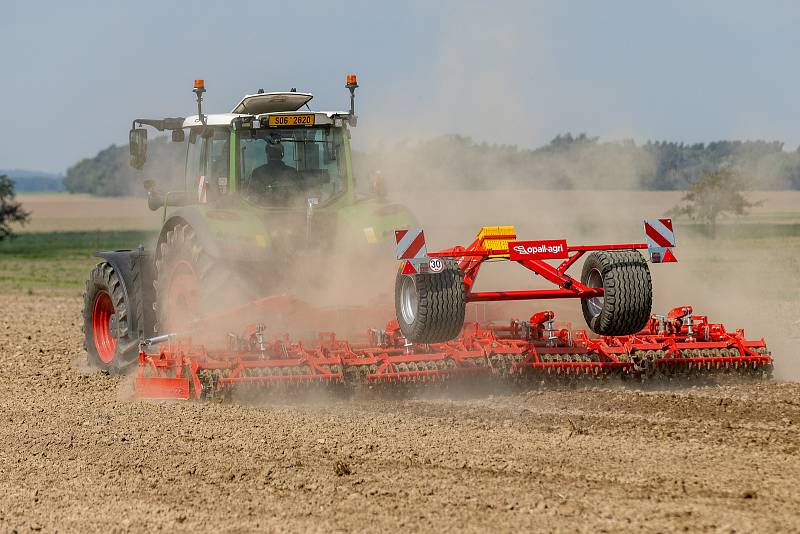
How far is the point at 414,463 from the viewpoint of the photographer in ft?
23.6

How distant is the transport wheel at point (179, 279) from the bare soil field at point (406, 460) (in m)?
0.76

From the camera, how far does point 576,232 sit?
15.8 metres

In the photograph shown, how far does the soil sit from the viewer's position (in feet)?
19.9

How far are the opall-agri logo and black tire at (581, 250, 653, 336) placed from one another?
1.12ft

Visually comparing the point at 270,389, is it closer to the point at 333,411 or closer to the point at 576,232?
the point at 333,411

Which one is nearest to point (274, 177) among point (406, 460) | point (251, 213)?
point (251, 213)

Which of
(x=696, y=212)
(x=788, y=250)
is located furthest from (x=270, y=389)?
(x=696, y=212)

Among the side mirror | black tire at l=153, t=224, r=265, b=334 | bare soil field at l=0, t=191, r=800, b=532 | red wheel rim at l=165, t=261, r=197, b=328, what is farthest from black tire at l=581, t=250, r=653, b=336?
the side mirror

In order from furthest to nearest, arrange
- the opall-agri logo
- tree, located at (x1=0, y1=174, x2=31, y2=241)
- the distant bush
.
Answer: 1. the distant bush
2. tree, located at (x1=0, y1=174, x2=31, y2=241)
3. the opall-agri logo

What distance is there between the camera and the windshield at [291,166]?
1031 centimetres

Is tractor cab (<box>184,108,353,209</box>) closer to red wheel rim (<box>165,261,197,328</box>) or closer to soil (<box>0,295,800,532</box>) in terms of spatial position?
red wheel rim (<box>165,261,197,328</box>)

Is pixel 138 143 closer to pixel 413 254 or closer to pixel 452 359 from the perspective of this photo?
pixel 413 254

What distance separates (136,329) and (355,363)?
270 cm

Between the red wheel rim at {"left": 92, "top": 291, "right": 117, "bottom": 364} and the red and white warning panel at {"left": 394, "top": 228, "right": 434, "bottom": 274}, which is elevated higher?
the red and white warning panel at {"left": 394, "top": 228, "right": 434, "bottom": 274}
